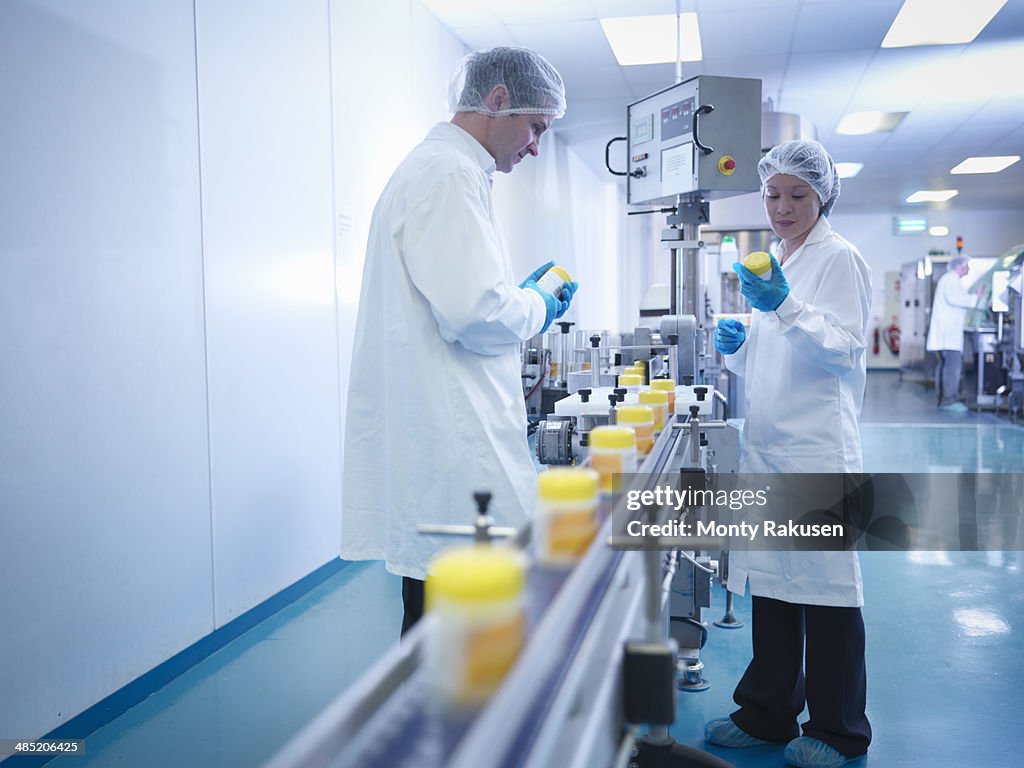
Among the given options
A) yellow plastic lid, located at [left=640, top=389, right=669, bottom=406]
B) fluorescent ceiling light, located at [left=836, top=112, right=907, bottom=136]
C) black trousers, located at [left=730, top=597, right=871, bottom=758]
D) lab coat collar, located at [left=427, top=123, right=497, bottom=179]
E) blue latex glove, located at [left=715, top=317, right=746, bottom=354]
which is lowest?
black trousers, located at [left=730, top=597, right=871, bottom=758]

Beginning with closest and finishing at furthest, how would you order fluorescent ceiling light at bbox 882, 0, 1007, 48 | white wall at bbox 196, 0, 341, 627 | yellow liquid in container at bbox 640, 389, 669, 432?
yellow liquid in container at bbox 640, 389, 669, 432, white wall at bbox 196, 0, 341, 627, fluorescent ceiling light at bbox 882, 0, 1007, 48

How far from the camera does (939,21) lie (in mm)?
4496

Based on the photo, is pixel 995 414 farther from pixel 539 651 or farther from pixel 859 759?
pixel 539 651

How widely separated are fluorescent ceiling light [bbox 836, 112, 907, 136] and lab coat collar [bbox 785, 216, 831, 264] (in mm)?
5367

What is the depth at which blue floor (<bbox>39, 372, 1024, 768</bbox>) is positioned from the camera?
78.5 inches

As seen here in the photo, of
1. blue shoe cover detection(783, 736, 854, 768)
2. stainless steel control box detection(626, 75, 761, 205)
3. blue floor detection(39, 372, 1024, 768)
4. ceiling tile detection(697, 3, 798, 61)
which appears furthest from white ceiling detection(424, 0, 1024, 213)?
blue shoe cover detection(783, 736, 854, 768)

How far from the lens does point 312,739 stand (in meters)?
0.54

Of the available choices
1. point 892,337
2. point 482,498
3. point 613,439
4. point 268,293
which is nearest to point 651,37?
point 268,293

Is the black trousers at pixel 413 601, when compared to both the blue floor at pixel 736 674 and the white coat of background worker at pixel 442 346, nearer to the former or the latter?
the white coat of background worker at pixel 442 346

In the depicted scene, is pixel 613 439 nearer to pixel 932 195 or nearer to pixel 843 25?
pixel 843 25

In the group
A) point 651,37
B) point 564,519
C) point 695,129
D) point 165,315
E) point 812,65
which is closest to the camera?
point 564,519

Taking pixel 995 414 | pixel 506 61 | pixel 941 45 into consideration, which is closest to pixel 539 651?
pixel 506 61

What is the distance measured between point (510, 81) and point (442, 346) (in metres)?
0.61

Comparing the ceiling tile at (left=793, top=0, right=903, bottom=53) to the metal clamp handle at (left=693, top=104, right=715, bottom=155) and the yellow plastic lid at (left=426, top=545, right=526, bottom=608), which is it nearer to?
the metal clamp handle at (left=693, top=104, right=715, bottom=155)
